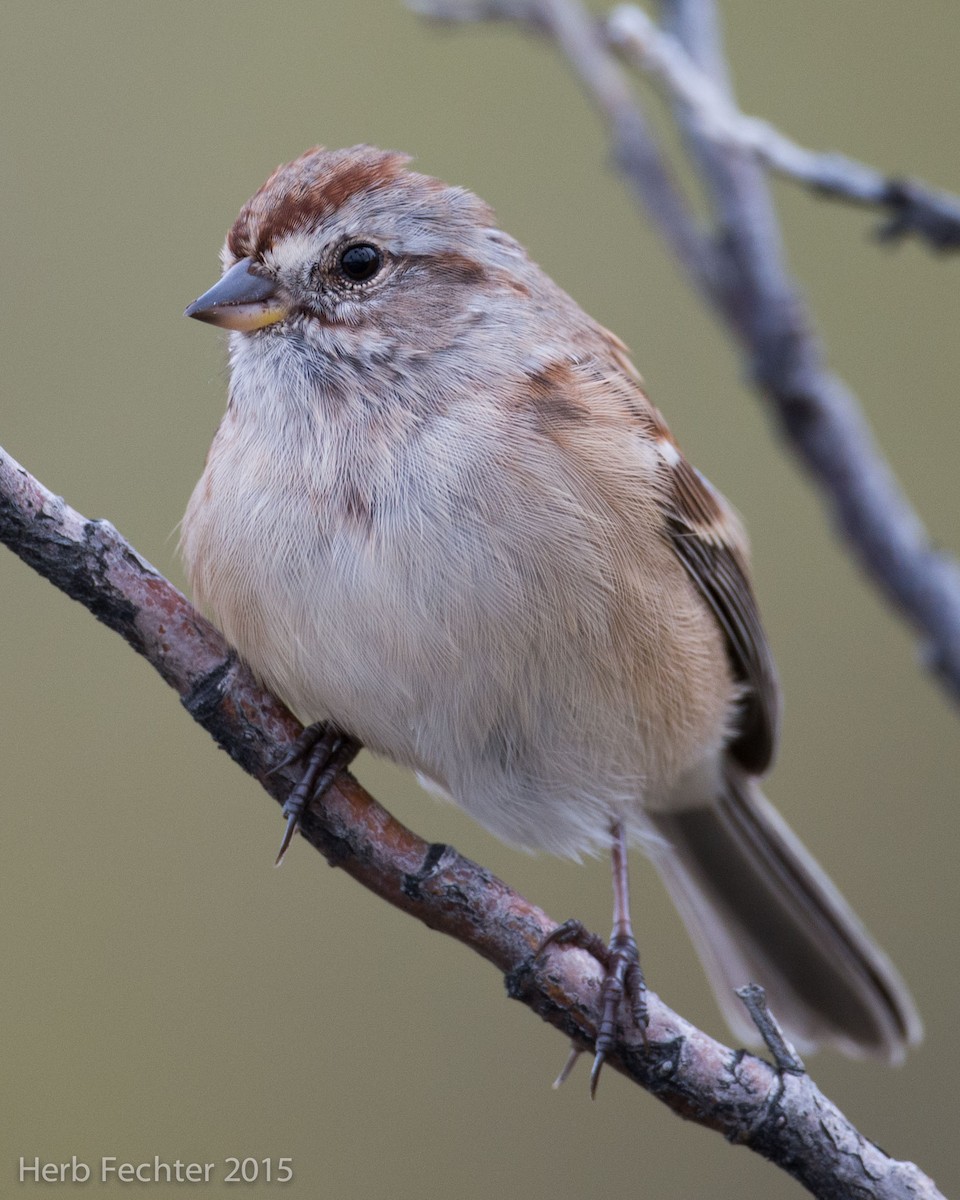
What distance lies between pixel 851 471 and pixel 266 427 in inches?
41.2

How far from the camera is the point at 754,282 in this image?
2723 millimetres

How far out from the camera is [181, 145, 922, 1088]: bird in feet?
7.26

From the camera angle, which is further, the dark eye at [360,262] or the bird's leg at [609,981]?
the dark eye at [360,262]

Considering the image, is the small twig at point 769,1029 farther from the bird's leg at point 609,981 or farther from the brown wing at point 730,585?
the brown wing at point 730,585

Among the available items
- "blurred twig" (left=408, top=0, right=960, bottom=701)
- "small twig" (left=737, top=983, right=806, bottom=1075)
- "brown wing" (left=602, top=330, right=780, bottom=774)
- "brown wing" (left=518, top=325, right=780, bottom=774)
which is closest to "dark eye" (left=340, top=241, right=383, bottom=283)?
"brown wing" (left=518, top=325, right=780, bottom=774)

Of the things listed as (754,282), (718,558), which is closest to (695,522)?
(718,558)

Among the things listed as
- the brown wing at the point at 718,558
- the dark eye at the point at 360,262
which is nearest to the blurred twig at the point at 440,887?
the dark eye at the point at 360,262

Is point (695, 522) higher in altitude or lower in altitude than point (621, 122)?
lower

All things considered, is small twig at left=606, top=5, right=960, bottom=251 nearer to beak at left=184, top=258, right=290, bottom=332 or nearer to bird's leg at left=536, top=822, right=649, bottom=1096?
beak at left=184, top=258, right=290, bottom=332

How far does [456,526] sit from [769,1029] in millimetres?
869

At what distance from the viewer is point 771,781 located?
4582mm

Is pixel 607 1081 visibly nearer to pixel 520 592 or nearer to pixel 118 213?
pixel 520 592

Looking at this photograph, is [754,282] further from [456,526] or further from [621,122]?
→ [456,526]

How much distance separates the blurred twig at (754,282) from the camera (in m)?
2.47
